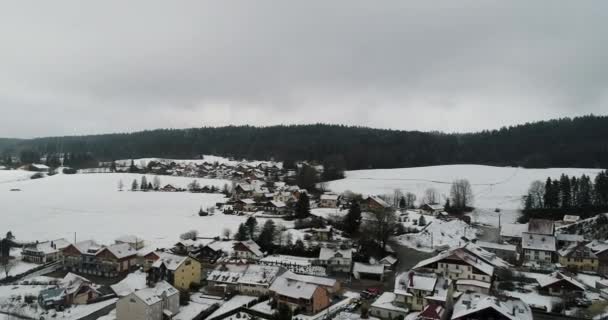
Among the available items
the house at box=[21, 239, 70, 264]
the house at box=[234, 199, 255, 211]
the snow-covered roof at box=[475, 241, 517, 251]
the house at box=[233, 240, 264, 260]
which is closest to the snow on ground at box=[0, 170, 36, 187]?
the house at box=[234, 199, 255, 211]

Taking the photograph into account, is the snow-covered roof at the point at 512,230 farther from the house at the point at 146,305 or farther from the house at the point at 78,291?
the house at the point at 78,291

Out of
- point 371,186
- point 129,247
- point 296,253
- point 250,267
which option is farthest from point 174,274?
point 371,186

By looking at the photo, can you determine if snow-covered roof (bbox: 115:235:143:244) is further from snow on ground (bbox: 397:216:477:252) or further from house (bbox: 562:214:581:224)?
house (bbox: 562:214:581:224)

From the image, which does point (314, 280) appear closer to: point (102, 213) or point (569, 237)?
point (569, 237)

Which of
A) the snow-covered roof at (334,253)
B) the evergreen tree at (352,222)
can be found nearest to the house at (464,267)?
the snow-covered roof at (334,253)

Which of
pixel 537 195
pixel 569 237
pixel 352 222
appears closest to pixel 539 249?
pixel 569 237

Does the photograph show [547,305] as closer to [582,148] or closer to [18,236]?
[18,236]
